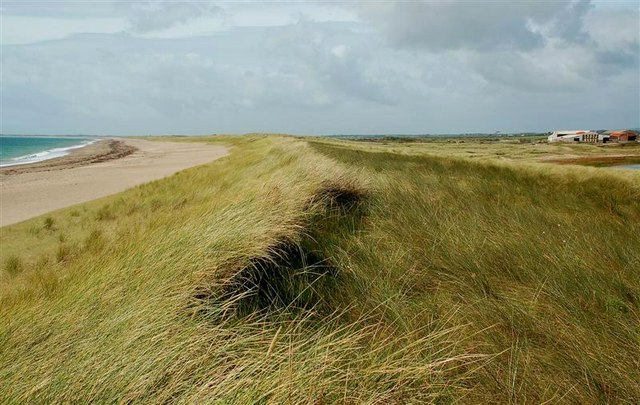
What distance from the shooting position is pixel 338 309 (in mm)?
2877

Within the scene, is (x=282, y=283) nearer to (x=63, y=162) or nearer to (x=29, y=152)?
(x=63, y=162)

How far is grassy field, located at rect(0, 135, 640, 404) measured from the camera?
71.9 inches

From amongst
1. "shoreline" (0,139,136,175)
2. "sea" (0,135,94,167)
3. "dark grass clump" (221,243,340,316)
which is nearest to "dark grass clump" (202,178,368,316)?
"dark grass clump" (221,243,340,316)

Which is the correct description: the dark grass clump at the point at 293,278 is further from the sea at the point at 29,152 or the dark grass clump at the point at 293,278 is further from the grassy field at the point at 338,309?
the sea at the point at 29,152

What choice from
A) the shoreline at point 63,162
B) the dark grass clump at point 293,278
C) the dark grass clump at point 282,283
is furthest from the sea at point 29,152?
the dark grass clump at point 282,283

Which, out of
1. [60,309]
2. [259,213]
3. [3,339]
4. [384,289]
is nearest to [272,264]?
[259,213]

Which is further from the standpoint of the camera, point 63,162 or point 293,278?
point 63,162

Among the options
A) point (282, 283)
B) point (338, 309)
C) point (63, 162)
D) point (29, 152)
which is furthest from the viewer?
point (29, 152)

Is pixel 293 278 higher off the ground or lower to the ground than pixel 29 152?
lower

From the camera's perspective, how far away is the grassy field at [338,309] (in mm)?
1825

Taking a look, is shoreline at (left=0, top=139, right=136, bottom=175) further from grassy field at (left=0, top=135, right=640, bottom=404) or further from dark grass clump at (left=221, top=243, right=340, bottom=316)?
dark grass clump at (left=221, top=243, right=340, bottom=316)

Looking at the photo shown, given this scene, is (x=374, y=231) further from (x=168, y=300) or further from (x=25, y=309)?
(x=25, y=309)

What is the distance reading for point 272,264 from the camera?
3.68 m

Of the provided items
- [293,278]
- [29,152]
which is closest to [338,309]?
[293,278]
